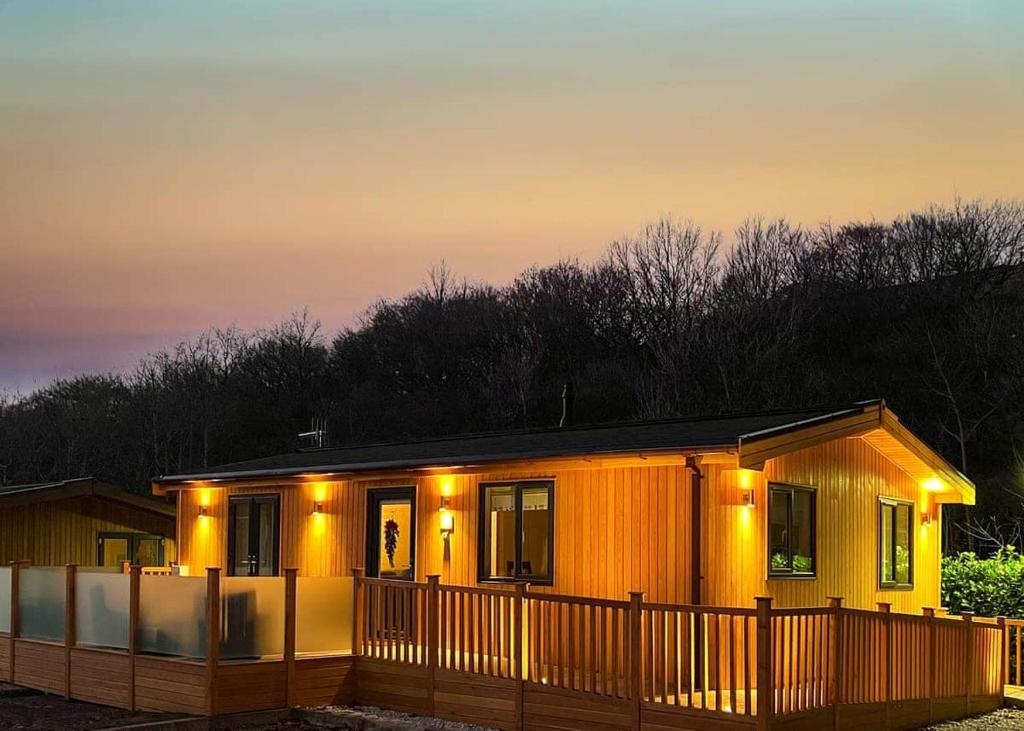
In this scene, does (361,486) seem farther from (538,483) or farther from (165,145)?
(165,145)

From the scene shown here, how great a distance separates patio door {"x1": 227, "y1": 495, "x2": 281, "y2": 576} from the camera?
685 inches

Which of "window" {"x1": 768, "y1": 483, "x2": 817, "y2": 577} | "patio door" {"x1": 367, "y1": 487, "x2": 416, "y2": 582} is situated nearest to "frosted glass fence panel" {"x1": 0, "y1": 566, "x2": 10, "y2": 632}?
"patio door" {"x1": 367, "y1": 487, "x2": 416, "y2": 582}

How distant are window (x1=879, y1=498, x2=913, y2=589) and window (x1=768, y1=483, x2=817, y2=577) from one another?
2245 millimetres

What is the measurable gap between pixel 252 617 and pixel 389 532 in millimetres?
3640

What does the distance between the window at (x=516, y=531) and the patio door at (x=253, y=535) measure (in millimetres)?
4238

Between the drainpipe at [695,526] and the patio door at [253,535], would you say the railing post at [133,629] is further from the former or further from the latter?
the drainpipe at [695,526]

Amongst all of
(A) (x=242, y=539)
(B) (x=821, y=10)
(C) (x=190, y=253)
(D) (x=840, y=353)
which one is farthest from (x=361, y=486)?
(D) (x=840, y=353)

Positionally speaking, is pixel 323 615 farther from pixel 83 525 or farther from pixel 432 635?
pixel 83 525

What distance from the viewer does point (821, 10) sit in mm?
20594

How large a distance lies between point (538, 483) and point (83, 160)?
14.3 metres

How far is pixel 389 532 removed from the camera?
15.8 metres

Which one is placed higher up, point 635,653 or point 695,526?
point 695,526

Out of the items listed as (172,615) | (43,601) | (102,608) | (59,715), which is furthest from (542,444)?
(43,601)

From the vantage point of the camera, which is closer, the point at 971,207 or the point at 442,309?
the point at 971,207
